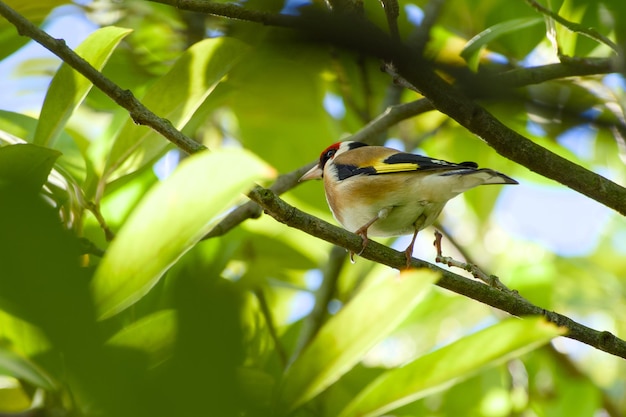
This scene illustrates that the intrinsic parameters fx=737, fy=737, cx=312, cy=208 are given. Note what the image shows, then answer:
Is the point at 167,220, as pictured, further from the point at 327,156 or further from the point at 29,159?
the point at 327,156

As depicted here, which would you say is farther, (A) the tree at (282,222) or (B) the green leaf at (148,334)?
(B) the green leaf at (148,334)

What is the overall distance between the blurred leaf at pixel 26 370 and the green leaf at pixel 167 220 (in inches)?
4.2

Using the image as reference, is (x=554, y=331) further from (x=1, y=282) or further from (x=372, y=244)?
(x=372, y=244)

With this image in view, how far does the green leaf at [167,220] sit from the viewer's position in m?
0.76

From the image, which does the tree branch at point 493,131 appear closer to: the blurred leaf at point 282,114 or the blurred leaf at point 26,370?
the blurred leaf at point 26,370

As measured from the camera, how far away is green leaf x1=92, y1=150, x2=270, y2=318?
763 mm

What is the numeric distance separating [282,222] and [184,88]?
49cm

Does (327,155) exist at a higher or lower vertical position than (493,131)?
higher

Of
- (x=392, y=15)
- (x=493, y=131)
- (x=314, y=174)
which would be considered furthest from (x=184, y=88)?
(x=314, y=174)

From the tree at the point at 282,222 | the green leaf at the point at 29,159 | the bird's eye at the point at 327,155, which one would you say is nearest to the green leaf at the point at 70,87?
the tree at the point at 282,222

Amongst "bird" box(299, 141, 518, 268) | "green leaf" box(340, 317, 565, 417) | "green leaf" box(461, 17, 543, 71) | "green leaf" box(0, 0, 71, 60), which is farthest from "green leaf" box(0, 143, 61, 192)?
"bird" box(299, 141, 518, 268)

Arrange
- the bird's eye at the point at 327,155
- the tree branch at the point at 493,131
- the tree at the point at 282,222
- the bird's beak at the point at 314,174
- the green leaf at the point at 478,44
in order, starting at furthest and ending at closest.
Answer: the bird's eye at the point at 327,155
the bird's beak at the point at 314,174
the green leaf at the point at 478,44
the tree branch at the point at 493,131
the tree at the point at 282,222

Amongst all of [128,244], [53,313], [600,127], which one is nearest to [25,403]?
[128,244]

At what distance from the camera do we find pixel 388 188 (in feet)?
9.55
